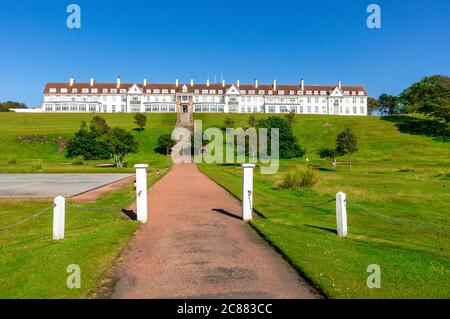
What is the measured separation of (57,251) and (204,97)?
417ft

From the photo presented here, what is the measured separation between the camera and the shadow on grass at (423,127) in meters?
84.7

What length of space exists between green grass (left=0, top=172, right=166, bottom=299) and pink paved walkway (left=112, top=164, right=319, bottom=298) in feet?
1.55

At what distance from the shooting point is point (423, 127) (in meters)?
92.6

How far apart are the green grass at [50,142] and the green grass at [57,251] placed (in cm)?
3199

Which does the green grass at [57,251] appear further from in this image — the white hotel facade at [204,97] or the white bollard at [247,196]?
the white hotel facade at [204,97]

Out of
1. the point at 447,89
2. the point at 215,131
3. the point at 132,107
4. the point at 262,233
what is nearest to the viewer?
the point at 262,233

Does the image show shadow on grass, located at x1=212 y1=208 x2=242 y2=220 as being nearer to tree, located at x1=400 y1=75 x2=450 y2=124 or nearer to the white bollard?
the white bollard

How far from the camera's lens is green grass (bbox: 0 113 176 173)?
186 ft

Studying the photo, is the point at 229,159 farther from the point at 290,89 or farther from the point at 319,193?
the point at 290,89

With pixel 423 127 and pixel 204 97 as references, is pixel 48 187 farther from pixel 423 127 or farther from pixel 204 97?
pixel 204 97

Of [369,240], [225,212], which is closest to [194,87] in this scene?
[225,212]

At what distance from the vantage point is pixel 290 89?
451 ft
